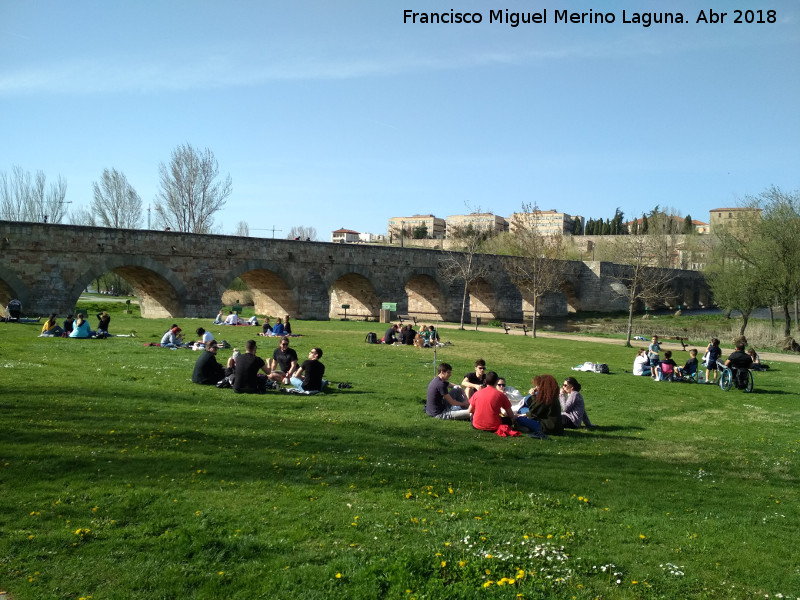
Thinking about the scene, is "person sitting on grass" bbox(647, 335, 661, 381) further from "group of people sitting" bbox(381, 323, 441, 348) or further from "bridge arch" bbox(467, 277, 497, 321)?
"bridge arch" bbox(467, 277, 497, 321)

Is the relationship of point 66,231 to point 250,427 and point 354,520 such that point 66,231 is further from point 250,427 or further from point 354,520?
point 354,520

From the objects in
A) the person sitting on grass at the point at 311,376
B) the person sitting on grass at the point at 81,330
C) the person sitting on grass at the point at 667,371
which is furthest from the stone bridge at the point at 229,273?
the person sitting on grass at the point at 667,371

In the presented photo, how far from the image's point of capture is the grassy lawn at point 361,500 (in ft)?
17.0

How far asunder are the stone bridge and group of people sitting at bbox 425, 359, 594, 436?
23.1 metres

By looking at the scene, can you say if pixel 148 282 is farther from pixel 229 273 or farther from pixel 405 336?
pixel 405 336

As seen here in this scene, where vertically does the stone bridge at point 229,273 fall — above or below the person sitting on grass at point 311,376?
above

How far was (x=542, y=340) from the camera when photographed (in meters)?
28.9

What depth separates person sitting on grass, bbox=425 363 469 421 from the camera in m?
11.2

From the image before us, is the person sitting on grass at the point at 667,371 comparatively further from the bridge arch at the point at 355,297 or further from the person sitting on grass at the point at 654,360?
the bridge arch at the point at 355,297

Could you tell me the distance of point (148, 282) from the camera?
33438 millimetres

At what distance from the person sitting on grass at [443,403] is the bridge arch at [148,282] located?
23096 millimetres

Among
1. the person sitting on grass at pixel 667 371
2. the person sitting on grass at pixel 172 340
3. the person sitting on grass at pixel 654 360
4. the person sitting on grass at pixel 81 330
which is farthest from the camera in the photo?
the person sitting on grass at pixel 81 330

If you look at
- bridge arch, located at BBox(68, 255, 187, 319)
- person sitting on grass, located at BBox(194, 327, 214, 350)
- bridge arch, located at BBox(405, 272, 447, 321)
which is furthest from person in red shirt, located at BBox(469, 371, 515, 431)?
bridge arch, located at BBox(405, 272, 447, 321)

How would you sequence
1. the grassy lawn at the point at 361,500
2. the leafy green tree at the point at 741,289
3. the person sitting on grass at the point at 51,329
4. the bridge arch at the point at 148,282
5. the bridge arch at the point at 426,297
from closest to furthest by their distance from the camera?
the grassy lawn at the point at 361,500 < the person sitting on grass at the point at 51,329 < the bridge arch at the point at 148,282 < the leafy green tree at the point at 741,289 < the bridge arch at the point at 426,297
